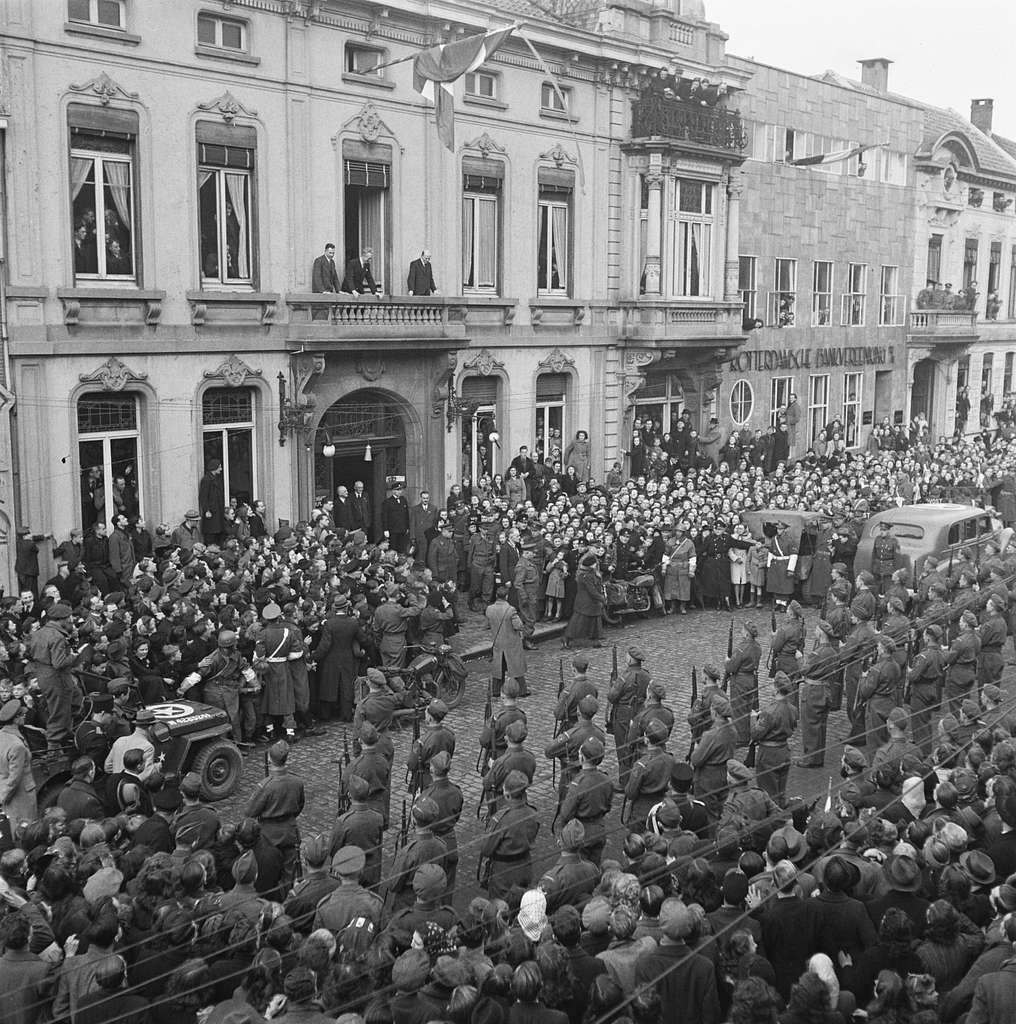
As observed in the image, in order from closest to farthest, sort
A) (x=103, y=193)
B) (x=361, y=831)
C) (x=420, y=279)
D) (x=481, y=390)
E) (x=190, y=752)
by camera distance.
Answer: (x=361, y=831) → (x=190, y=752) → (x=103, y=193) → (x=420, y=279) → (x=481, y=390)

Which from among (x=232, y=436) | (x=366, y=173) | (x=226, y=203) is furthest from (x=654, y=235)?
(x=232, y=436)

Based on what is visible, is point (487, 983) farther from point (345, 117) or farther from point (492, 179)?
point (492, 179)

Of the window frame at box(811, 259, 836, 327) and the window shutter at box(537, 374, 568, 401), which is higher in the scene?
the window frame at box(811, 259, 836, 327)

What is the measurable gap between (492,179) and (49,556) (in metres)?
12.2

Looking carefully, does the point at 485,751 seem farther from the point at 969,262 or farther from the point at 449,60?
the point at 969,262

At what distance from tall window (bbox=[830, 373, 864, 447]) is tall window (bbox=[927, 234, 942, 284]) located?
6044 mm

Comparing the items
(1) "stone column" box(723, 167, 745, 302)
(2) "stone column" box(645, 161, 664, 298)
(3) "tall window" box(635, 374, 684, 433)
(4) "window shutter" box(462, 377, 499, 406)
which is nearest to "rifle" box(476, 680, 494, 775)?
(4) "window shutter" box(462, 377, 499, 406)

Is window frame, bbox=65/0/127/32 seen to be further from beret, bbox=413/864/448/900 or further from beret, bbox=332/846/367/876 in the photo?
beret, bbox=413/864/448/900

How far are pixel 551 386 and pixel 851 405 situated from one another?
47.3 ft

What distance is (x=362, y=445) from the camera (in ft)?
78.4

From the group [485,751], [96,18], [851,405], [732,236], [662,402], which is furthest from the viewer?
[851,405]

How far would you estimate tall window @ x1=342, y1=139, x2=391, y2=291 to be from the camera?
22.8 metres

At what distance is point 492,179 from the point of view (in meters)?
25.5

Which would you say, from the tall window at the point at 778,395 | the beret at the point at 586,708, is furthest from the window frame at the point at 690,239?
the beret at the point at 586,708
